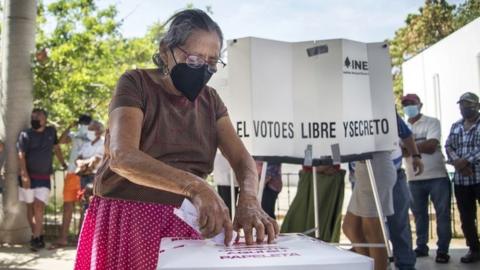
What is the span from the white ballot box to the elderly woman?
0.22m

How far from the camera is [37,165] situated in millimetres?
6387

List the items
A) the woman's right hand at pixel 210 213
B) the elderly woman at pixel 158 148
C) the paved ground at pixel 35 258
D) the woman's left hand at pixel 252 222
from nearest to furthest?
the woman's right hand at pixel 210 213 → the woman's left hand at pixel 252 222 → the elderly woman at pixel 158 148 → the paved ground at pixel 35 258

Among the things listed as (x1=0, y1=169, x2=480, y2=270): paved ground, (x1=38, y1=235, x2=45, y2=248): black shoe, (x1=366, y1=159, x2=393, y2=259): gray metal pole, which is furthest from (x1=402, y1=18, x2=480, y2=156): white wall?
(x1=38, y1=235, x2=45, y2=248): black shoe

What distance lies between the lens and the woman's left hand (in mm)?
1274

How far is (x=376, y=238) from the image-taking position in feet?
12.8

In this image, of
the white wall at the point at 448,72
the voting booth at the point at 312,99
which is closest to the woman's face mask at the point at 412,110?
the white wall at the point at 448,72

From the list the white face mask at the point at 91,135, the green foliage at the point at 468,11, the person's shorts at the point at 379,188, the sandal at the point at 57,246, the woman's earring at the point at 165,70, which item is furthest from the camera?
the white face mask at the point at 91,135

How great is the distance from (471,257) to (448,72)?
2991 millimetres

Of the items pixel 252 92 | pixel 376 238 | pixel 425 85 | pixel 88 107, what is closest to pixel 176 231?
pixel 252 92

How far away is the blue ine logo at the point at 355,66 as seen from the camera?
3598mm

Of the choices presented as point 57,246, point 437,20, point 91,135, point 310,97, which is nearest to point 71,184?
point 91,135

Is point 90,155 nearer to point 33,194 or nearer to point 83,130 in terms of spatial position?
point 83,130

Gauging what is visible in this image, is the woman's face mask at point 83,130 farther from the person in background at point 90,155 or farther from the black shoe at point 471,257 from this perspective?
the black shoe at point 471,257

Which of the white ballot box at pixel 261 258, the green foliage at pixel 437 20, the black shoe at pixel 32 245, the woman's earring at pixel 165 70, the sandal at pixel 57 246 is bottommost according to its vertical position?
the sandal at pixel 57 246
